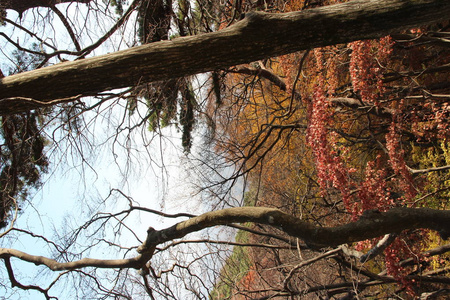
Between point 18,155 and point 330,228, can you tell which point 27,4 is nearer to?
point 18,155

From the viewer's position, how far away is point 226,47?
3080 millimetres

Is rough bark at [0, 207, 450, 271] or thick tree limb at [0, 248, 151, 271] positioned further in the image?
thick tree limb at [0, 248, 151, 271]

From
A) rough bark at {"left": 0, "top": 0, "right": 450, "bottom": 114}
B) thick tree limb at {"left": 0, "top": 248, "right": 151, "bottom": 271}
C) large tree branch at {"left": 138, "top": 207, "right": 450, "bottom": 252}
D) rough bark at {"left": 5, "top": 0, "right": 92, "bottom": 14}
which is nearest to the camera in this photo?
rough bark at {"left": 0, "top": 0, "right": 450, "bottom": 114}

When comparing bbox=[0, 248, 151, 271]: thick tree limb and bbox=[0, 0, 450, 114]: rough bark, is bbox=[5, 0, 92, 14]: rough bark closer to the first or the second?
bbox=[0, 0, 450, 114]: rough bark

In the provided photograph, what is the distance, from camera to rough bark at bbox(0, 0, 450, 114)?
3.01 m

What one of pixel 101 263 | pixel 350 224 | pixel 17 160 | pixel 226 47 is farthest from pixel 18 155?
pixel 350 224

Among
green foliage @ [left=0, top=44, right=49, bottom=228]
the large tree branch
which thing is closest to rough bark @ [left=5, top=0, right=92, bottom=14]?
green foliage @ [left=0, top=44, right=49, bottom=228]

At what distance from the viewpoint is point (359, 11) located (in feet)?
9.80

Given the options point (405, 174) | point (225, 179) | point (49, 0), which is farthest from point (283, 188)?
point (49, 0)

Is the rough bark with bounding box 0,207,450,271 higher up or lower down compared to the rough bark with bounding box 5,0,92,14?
lower down

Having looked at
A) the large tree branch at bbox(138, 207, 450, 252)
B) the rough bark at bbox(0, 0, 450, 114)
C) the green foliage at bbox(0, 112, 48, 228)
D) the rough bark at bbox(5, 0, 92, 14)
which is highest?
the rough bark at bbox(5, 0, 92, 14)

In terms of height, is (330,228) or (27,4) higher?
(27,4)

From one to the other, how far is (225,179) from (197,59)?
190 inches

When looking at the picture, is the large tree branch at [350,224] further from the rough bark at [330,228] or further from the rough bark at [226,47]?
the rough bark at [226,47]
